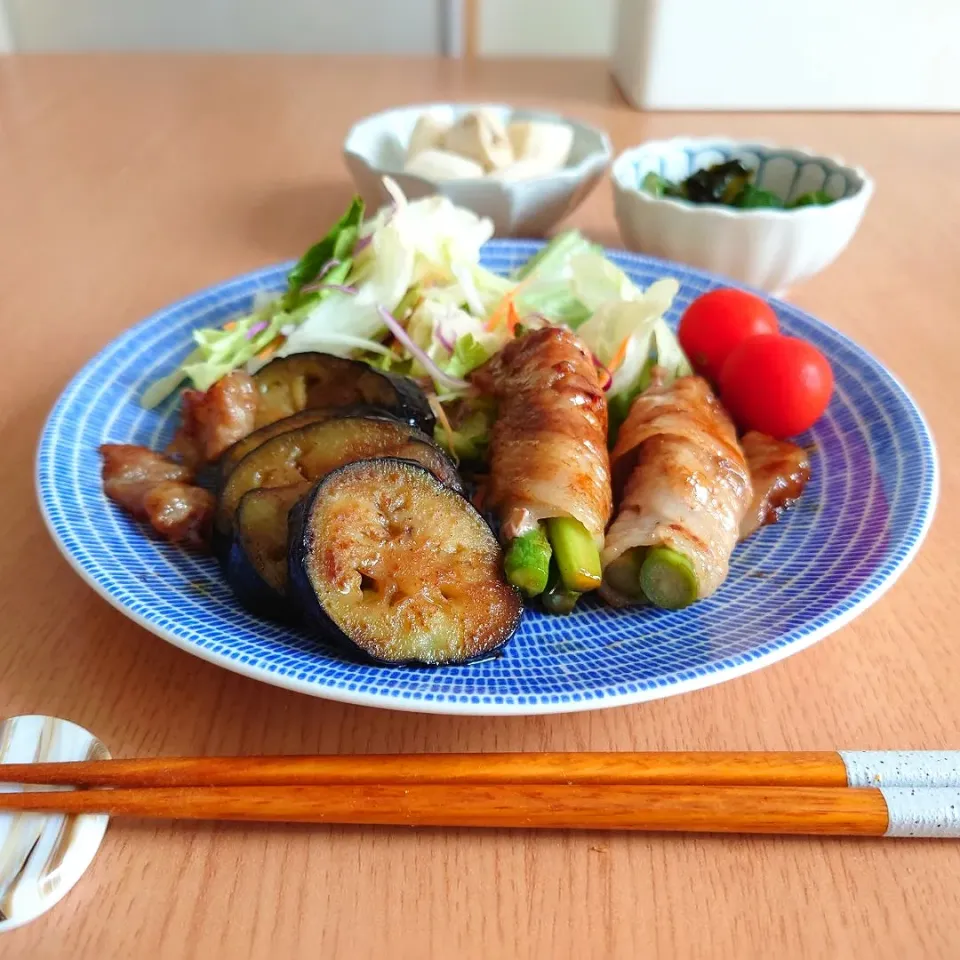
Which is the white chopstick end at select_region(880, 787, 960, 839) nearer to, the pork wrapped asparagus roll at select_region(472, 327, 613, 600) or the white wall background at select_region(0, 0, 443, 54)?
the pork wrapped asparagus roll at select_region(472, 327, 613, 600)

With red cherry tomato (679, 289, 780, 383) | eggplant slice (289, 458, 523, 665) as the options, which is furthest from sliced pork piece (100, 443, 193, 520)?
red cherry tomato (679, 289, 780, 383)

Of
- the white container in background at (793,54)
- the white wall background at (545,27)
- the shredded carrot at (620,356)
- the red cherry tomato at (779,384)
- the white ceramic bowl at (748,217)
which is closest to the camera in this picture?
the red cherry tomato at (779,384)

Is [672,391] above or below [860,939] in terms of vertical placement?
above

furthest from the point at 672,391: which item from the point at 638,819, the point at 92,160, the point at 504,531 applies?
the point at 92,160

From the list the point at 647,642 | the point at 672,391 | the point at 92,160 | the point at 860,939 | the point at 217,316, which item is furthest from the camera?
the point at 92,160

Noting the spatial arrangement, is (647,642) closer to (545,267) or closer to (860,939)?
(860,939)

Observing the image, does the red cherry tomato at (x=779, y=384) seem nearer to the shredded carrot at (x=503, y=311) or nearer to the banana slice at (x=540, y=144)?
the shredded carrot at (x=503, y=311)

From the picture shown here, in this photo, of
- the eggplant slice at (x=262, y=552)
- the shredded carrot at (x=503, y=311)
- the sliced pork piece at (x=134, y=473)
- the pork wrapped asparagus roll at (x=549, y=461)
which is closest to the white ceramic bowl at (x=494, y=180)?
the shredded carrot at (x=503, y=311)
